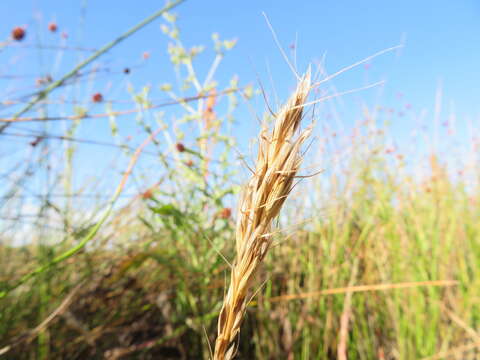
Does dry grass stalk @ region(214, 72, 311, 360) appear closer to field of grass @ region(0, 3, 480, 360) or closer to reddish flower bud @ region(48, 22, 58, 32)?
field of grass @ region(0, 3, 480, 360)

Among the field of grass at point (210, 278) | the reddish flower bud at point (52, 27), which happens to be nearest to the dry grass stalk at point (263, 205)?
the field of grass at point (210, 278)

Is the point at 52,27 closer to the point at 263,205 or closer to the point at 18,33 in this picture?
the point at 18,33

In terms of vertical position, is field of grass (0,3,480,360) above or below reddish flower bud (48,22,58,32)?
below

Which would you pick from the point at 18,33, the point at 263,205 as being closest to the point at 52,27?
the point at 18,33

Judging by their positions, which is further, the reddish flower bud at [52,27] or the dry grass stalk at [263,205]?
the reddish flower bud at [52,27]

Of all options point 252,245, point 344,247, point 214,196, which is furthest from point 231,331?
point 344,247

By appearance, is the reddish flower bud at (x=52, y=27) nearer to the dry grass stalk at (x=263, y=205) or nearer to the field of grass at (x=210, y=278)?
the field of grass at (x=210, y=278)

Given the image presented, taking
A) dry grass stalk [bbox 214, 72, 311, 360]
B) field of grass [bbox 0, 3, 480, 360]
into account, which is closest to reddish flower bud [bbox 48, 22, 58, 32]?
field of grass [bbox 0, 3, 480, 360]

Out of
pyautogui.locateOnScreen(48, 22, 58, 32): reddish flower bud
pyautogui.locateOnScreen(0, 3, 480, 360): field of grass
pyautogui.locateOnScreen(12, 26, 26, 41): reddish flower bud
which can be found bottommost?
pyautogui.locateOnScreen(0, 3, 480, 360): field of grass

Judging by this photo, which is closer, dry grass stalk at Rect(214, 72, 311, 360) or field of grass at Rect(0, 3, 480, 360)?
dry grass stalk at Rect(214, 72, 311, 360)
